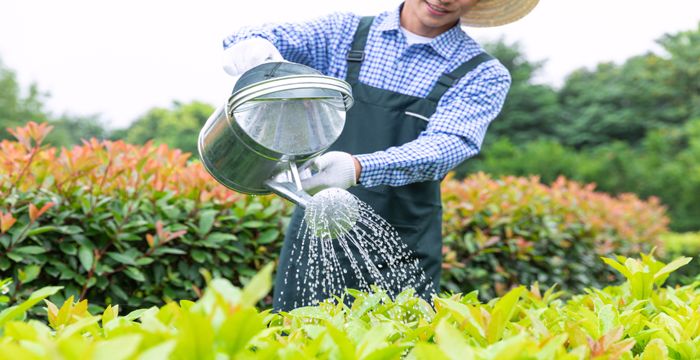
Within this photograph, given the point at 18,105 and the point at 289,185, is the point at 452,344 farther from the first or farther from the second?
the point at 18,105

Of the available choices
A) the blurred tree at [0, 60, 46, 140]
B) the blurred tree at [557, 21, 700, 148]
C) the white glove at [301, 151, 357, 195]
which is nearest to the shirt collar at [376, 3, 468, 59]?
the white glove at [301, 151, 357, 195]

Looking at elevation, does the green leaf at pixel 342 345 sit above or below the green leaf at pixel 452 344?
below

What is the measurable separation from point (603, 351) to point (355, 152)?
1.29m

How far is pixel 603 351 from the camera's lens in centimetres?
111

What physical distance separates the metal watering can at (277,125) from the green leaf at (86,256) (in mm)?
946

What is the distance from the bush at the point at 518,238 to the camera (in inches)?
150

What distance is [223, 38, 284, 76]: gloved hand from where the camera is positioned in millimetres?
1968

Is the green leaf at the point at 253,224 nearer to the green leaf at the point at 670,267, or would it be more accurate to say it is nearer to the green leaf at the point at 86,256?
the green leaf at the point at 86,256

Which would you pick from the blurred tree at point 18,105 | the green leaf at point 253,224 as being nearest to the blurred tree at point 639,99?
the blurred tree at point 18,105

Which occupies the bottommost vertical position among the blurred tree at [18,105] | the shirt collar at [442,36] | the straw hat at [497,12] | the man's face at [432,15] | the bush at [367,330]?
the blurred tree at [18,105]

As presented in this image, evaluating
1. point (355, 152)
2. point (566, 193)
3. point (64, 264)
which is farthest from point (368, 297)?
point (566, 193)

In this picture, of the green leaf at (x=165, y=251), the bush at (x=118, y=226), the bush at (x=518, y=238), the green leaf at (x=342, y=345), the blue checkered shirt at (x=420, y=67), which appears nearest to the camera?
the green leaf at (x=342, y=345)

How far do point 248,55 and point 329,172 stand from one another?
1.39 feet

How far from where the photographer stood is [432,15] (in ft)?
7.55
